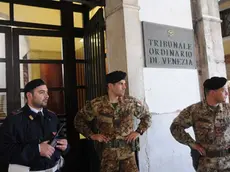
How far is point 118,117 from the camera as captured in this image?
3227 millimetres

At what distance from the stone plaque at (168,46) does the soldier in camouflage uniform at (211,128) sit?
1197 mm

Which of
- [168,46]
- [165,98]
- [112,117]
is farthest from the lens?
[168,46]

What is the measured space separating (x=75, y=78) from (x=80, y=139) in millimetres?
1039

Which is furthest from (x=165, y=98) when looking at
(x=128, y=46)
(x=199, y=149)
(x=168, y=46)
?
(x=199, y=149)

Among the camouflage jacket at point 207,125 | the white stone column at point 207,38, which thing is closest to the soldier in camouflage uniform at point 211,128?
the camouflage jacket at point 207,125

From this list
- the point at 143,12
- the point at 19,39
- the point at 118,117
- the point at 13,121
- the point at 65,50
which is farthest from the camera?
the point at 65,50

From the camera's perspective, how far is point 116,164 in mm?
3107

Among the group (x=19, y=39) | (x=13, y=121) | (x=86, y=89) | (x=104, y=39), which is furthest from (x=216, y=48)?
(x=13, y=121)

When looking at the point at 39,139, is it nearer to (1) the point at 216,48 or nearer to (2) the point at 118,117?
(2) the point at 118,117

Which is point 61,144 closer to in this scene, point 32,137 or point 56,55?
point 32,137

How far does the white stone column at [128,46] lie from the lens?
3771 millimetres

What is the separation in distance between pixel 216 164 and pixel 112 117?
1.21 meters

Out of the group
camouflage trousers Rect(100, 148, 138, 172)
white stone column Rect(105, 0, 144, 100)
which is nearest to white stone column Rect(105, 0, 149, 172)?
white stone column Rect(105, 0, 144, 100)

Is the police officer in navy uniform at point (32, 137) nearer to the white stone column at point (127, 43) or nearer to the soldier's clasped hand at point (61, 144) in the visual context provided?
the soldier's clasped hand at point (61, 144)
